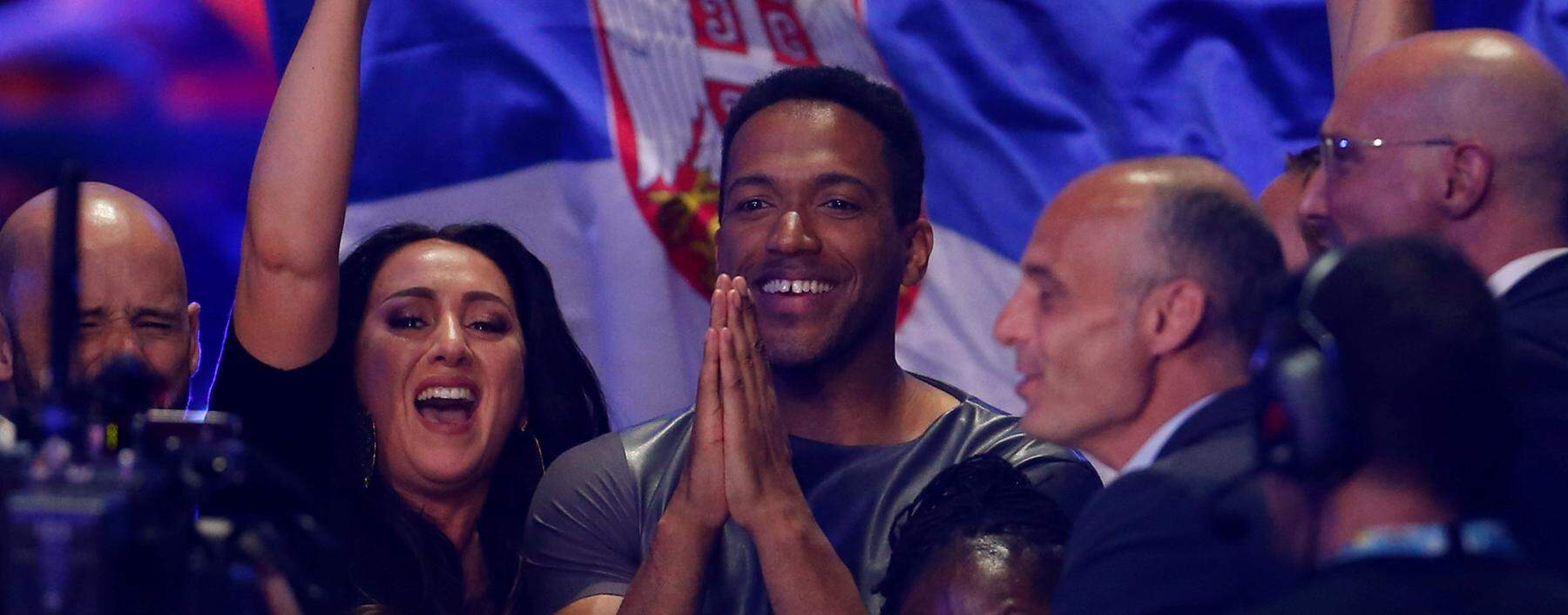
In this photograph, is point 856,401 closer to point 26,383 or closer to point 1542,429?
point 1542,429

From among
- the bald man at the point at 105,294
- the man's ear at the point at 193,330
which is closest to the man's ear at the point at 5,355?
the bald man at the point at 105,294

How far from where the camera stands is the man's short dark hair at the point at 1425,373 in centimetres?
190

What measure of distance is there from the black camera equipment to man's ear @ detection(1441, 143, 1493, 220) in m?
1.79

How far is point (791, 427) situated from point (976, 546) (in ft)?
1.95

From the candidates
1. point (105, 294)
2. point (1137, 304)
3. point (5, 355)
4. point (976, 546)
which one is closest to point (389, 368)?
point (105, 294)

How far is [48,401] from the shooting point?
172cm

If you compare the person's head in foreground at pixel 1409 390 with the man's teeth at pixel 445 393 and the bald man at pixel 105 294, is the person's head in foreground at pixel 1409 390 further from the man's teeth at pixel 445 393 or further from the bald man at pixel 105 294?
the bald man at pixel 105 294

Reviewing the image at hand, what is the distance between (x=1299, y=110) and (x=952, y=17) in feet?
3.36

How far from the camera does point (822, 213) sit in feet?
10.8

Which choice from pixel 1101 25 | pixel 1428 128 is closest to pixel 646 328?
pixel 1101 25

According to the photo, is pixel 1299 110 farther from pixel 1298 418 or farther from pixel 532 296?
pixel 1298 418

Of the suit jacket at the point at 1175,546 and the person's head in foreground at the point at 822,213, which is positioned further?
the person's head in foreground at the point at 822,213

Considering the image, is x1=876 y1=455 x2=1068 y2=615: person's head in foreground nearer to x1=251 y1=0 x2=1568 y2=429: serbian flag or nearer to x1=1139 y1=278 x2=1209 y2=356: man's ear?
x1=1139 y1=278 x2=1209 y2=356: man's ear

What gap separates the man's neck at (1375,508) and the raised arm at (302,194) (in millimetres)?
1710
